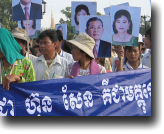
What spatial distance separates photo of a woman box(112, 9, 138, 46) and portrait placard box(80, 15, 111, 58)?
0.39 meters

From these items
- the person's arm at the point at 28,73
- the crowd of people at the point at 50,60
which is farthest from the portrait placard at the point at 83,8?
the person's arm at the point at 28,73

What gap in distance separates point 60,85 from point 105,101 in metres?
0.55

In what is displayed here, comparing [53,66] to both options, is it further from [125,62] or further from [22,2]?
[22,2]

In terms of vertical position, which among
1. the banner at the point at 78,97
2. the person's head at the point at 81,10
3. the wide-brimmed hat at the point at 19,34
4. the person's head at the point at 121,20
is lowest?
the banner at the point at 78,97

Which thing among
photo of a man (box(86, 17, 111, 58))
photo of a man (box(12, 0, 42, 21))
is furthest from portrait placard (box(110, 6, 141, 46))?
photo of a man (box(12, 0, 42, 21))

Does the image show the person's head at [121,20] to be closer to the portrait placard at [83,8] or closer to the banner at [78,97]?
the portrait placard at [83,8]

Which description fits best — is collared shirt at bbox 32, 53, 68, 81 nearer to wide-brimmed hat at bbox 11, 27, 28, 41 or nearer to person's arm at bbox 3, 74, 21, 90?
wide-brimmed hat at bbox 11, 27, 28, 41

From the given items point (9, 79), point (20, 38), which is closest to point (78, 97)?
point (9, 79)

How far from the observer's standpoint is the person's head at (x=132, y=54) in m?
5.84

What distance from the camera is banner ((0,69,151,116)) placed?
4281 millimetres

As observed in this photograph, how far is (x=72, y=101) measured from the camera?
14.3 feet

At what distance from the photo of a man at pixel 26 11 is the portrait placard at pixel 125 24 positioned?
4.47 feet

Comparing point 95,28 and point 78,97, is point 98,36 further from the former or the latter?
point 78,97

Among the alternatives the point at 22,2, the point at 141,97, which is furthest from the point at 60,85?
the point at 22,2
